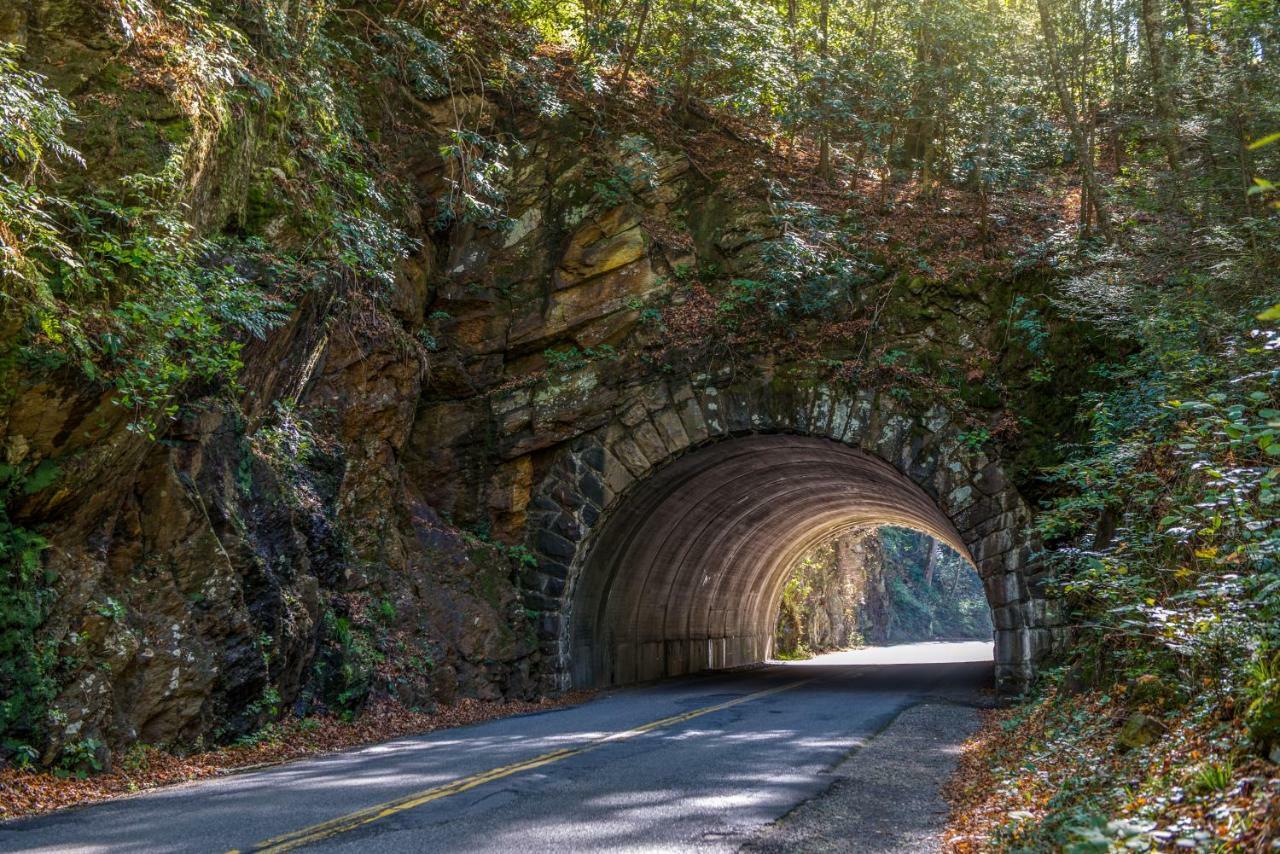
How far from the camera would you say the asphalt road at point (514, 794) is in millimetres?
5262

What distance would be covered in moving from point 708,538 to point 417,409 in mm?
7225

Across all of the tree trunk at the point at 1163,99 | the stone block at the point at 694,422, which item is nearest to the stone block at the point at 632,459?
the stone block at the point at 694,422

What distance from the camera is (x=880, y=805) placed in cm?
643

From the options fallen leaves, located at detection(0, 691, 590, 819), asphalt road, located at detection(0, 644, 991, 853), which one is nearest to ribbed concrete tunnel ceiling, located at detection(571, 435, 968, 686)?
fallen leaves, located at detection(0, 691, 590, 819)

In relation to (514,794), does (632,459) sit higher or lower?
higher

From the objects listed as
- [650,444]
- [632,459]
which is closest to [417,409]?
[632,459]

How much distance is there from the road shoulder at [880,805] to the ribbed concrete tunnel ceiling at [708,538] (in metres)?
7.05

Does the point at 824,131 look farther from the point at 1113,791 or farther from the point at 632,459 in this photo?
the point at 1113,791

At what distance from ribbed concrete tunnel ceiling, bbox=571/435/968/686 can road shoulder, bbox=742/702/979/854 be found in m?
7.05

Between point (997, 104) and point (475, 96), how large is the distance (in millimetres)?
9779

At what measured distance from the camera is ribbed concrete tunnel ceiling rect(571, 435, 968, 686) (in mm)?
16297

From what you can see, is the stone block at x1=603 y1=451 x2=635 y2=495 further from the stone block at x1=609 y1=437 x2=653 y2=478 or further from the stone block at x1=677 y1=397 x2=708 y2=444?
the stone block at x1=677 y1=397 x2=708 y2=444

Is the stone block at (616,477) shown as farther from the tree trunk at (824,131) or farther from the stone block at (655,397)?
the tree trunk at (824,131)

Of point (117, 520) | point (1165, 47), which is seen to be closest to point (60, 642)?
point (117, 520)
